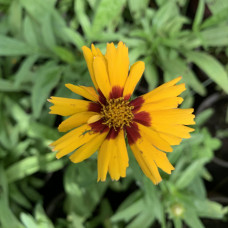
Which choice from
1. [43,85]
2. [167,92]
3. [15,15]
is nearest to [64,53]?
[43,85]

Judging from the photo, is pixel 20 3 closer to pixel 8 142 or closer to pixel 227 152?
pixel 8 142

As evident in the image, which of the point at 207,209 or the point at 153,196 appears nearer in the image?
the point at 153,196

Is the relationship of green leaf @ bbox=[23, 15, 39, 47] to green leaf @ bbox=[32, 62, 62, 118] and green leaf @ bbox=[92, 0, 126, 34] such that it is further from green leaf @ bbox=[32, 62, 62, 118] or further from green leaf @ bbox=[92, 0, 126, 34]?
green leaf @ bbox=[92, 0, 126, 34]

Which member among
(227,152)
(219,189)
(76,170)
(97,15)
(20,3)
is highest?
(20,3)

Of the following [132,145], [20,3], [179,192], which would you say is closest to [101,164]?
[132,145]

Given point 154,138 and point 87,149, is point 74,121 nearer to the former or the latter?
point 87,149

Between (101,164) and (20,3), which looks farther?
(20,3)

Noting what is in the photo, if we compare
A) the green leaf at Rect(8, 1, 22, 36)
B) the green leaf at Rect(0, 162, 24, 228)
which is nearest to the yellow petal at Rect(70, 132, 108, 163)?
the green leaf at Rect(0, 162, 24, 228)

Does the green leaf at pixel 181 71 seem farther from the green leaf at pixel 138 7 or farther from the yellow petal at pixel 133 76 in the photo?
the yellow petal at pixel 133 76
